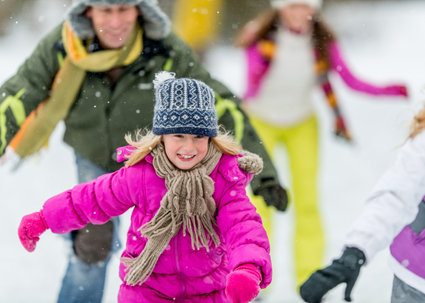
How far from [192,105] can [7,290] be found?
5.89ft

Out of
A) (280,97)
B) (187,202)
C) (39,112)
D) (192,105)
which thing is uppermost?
(192,105)

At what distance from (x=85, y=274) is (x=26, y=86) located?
36.2 inches

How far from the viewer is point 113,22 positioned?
2.06 metres

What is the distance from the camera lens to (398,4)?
1051 centimetres

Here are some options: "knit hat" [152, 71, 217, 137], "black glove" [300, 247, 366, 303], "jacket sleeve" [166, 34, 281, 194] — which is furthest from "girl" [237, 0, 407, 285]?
"knit hat" [152, 71, 217, 137]

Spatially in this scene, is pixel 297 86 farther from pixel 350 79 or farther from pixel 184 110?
pixel 184 110

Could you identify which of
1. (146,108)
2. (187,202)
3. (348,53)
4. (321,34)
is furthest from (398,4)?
(187,202)

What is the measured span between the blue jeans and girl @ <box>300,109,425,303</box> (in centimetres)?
116

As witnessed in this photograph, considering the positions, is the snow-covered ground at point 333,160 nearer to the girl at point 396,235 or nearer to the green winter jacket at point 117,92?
the girl at point 396,235

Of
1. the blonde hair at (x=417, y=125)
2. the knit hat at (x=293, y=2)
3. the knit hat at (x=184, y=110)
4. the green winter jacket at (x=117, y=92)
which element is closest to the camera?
the knit hat at (x=184, y=110)

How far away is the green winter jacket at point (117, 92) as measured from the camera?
2.12m

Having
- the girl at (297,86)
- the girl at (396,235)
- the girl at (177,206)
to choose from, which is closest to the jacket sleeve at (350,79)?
the girl at (297,86)

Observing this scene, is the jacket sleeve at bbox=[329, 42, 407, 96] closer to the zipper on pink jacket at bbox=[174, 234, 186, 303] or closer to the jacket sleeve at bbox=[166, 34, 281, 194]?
the jacket sleeve at bbox=[166, 34, 281, 194]

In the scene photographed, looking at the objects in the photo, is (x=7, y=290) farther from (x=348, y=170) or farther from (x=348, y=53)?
Answer: (x=348, y=53)
